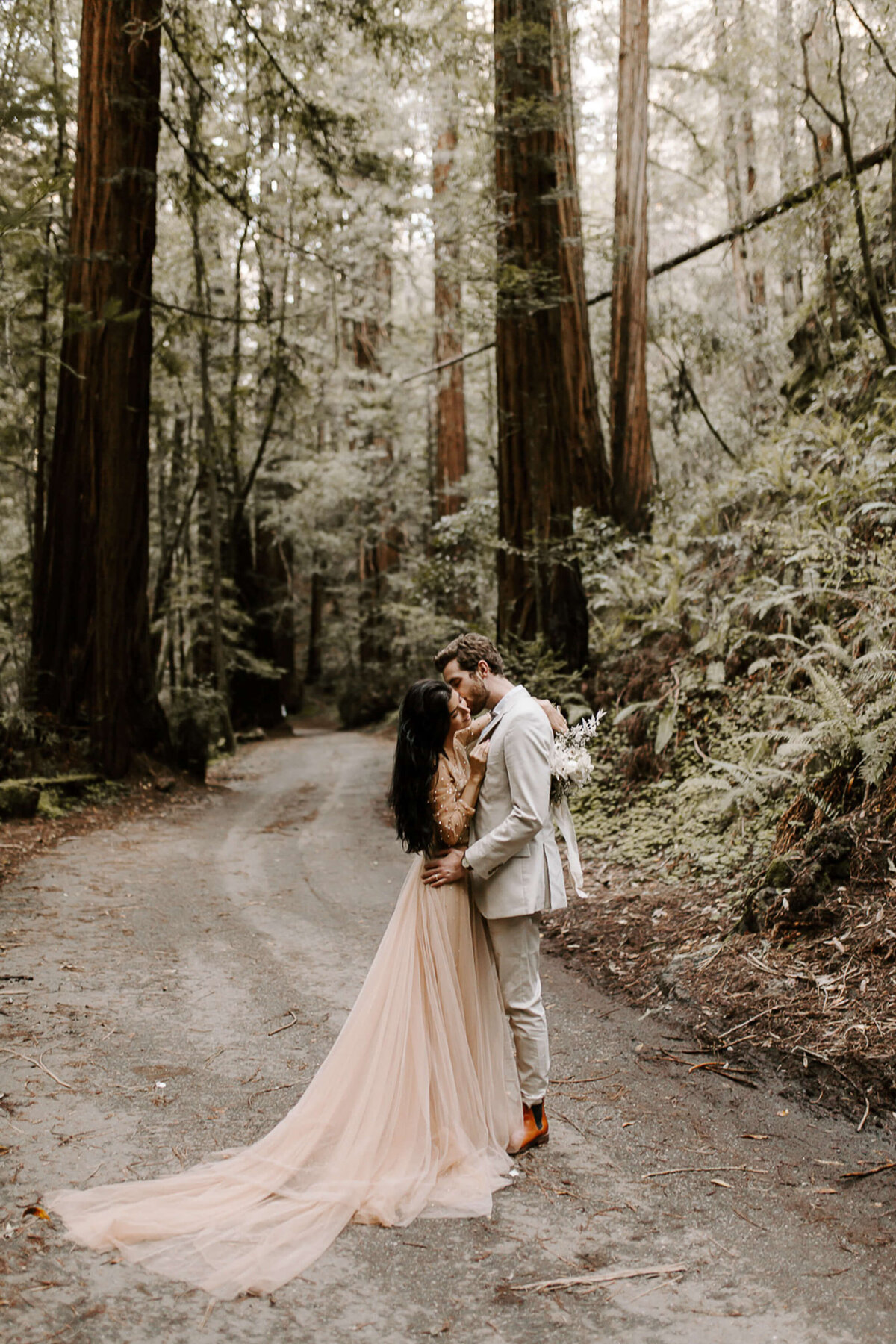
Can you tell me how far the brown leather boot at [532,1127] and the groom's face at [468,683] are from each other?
5.47ft

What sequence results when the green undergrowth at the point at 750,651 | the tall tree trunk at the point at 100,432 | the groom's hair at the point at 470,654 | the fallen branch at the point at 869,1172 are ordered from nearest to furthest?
1. the fallen branch at the point at 869,1172
2. the groom's hair at the point at 470,654
3. the green undergrowth at the point at 750,651
4. the tall tree trunk at the point at 100,432

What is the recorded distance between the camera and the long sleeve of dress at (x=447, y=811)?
3.96m

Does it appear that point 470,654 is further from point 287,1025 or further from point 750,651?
point 750,651

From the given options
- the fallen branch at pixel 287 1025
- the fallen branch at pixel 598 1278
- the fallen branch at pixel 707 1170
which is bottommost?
the fallen branch at pixel 598 1278

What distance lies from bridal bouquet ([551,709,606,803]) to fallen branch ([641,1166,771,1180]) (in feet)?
5.00

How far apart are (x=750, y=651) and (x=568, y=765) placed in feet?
18.3

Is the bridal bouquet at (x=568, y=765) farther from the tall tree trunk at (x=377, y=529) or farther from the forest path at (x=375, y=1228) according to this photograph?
the tall tree trunk at (x=377, y=529)

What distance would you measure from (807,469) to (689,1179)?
869 cm

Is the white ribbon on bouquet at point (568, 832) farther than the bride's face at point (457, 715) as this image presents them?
Yes

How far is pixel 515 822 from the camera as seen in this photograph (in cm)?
376

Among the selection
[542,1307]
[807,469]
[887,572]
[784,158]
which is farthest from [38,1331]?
[784,158]

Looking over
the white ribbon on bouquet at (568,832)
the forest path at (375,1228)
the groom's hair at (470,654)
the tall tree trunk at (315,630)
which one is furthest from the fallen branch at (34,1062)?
the tall tree trunk at (315,630)

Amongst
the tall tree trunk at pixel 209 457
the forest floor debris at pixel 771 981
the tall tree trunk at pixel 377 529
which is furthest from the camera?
the tall tree trunk at pixel 377 529

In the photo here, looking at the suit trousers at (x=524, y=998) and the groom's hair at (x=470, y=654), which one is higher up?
the groom's hair at (x=470, y=654)
